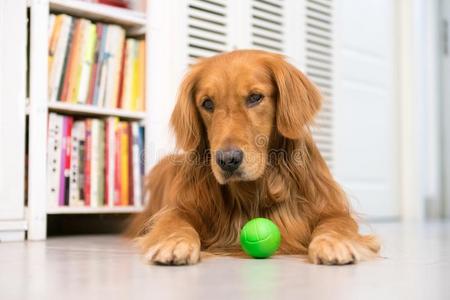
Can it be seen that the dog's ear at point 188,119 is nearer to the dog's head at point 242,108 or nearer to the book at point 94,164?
the dog's head at point 242,108

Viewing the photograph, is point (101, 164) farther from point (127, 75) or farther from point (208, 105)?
point (208, 105)

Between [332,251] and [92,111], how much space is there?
1.59 m

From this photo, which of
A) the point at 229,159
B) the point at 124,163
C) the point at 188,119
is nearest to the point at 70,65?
the point at 124,163

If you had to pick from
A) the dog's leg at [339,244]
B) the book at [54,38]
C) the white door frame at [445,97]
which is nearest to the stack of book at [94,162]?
the book at [54,38]

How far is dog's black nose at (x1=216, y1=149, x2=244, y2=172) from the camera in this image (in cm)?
184

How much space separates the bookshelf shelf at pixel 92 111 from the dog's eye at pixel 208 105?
93 centimetres

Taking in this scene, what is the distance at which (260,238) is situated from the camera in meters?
1.85

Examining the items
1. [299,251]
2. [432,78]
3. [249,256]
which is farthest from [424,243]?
[432,78]

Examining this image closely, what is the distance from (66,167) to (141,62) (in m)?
0.69

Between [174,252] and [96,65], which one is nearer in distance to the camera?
[174,252]

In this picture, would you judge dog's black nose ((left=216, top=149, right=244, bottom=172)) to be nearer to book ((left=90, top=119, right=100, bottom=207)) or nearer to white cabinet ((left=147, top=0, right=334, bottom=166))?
white cabinet ((left=147, top=0, right=334, bottom=166))

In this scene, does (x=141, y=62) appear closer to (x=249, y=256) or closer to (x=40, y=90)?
(x=40, y=90)

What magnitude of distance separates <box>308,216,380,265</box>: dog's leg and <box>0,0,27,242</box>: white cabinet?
135 cm

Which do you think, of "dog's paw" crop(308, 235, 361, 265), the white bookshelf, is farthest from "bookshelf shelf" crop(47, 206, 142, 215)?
"dog's paw" crop(308, 235, 361, 265)
